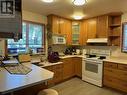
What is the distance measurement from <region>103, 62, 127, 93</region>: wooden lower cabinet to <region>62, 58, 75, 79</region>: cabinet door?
3.92ft

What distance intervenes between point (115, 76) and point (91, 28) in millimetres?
1826

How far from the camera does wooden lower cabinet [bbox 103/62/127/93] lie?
3.07 meters

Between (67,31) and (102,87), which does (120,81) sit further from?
(67,31)

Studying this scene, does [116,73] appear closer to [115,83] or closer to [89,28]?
[115,83]

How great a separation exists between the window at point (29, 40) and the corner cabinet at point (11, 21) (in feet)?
5.86

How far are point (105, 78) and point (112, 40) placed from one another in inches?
50.2

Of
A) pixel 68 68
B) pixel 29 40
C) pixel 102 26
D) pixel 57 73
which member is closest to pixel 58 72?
pixel 57 73

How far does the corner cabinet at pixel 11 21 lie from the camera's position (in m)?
1.54

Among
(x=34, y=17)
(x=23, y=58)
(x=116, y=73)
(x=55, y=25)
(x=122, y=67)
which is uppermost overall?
(x=34, y=17)

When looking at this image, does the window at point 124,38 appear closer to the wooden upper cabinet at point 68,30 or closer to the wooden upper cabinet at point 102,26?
the wooden upper cabinet at point 102,26

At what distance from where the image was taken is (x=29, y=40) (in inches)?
148

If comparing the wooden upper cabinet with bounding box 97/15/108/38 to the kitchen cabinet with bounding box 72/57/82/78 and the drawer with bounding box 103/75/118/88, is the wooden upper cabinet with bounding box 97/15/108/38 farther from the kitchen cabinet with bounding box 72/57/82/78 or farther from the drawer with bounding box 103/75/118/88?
the drawer with bounding box 103/75/118/88

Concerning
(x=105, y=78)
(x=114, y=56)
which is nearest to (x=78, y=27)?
(x=114, y=56)

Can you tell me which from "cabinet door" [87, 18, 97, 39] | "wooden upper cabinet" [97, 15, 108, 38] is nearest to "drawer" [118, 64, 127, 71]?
"wooden upper cabinet" [97, 15, 108, 38]
